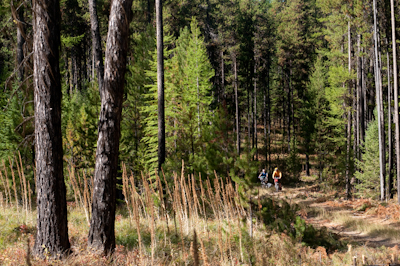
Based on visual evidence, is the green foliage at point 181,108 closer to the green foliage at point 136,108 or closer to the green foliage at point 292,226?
the green foliage at point 136,108

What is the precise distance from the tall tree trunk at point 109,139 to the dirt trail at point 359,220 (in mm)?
6473

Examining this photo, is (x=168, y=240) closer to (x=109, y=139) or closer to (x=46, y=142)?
(x=109, y=139)

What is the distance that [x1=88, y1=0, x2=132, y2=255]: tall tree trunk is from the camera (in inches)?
182

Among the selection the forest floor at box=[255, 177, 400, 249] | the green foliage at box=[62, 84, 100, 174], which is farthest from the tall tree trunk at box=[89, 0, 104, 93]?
the forest floor at box=[255, 177, 400, 249]

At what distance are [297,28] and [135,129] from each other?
26.5 meters

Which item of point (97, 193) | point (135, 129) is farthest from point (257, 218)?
point (135, 129)

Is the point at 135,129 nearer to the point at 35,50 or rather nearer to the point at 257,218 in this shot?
the point at 257,218

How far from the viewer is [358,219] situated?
12.8 metres

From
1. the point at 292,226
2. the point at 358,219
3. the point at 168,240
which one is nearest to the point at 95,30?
the point at 168,240

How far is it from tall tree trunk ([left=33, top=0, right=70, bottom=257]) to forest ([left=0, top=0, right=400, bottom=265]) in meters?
0.02

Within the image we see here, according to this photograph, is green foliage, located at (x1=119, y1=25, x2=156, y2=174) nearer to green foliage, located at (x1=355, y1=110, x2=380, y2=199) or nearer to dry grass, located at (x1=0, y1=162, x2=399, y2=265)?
dry grass, located at (x1=0, y1=162, x2=399, y2=265)

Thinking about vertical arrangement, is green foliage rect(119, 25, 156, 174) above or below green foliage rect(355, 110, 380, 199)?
above

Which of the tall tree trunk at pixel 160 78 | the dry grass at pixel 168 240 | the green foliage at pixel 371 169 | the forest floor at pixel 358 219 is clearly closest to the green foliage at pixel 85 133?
the tall tree trunk at pixel 160 78

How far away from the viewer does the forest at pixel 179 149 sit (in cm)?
453
